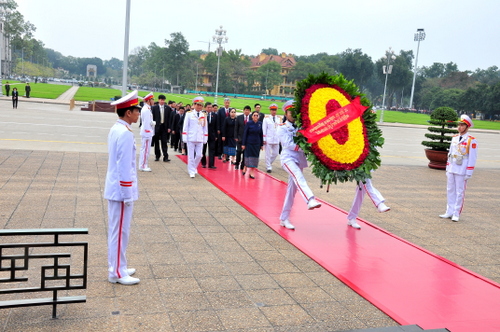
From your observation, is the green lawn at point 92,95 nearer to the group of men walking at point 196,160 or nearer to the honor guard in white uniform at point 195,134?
the group of men walking at point 196,160

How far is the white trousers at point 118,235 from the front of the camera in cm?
464

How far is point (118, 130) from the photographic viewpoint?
14.9 feet

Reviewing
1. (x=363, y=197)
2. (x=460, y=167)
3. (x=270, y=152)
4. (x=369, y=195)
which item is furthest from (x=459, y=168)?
(x=270, y=152)

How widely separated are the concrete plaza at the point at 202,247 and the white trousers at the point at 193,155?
365 mm

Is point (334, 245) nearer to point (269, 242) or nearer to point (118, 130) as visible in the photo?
point (269, 242)

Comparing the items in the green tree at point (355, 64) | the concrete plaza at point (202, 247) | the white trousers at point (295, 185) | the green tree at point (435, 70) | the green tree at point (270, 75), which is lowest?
the concrete plaza at point (202, 247)

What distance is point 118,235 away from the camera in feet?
15.3

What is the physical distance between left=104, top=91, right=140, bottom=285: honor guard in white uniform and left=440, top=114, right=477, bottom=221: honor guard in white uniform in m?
6.59

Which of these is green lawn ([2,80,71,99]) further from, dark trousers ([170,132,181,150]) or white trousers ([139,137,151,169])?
white trousers ([139,137,151,169])

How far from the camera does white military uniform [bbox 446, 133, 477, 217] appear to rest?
8.68 meters

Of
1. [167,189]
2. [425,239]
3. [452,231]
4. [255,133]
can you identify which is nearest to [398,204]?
[452,231]

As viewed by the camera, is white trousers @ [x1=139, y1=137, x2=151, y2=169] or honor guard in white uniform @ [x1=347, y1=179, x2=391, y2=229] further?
white trousers @ [x1=139, y1=137, x2=151, y2=169]

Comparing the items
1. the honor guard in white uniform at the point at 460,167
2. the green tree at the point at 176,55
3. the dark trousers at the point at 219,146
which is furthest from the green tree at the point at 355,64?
the honor guard in white uniform at the point at 460,167

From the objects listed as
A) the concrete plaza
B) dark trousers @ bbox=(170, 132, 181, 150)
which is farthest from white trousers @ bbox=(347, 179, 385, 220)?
dark trousers @ bbox=(170, 132, 181, 150)
